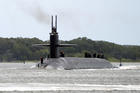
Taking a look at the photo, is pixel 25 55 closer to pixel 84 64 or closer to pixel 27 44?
pixel 27 44

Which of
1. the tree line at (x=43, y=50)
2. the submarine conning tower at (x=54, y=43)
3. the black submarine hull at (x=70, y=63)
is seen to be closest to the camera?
the black submarine hull at (x=70, y=63)

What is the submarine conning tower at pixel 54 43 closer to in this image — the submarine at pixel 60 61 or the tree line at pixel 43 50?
the submarine at pixel 60 61

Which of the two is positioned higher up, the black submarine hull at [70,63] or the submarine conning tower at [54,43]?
the submarine conning tower at [54,43]

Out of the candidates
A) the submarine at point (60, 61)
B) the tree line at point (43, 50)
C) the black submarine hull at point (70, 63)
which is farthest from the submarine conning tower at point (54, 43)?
the tree line at point (43, 50)

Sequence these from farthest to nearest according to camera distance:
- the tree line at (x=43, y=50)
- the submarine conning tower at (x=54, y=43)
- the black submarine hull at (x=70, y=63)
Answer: the tree line at (x=43, y=50) < the submarine conning tower at (x=54, y=43) < the black submarine hull at (x=70, y=63)

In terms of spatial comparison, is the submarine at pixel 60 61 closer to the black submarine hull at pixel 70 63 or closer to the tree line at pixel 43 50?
the black submarine hull at pixel 70 63

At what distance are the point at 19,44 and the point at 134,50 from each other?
44975 millimetres

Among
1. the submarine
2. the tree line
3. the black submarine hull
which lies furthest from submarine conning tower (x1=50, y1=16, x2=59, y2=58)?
the tree line

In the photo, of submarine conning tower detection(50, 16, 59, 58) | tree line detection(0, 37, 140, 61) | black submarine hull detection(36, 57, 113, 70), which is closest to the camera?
black submarine hull detection(36, 57, 113, 70)

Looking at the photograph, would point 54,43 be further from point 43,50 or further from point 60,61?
point 43,50

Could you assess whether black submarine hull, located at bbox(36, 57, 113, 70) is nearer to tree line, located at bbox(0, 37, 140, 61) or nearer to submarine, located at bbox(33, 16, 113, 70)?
submarine, located at bbox(33, 16, 113, 70)

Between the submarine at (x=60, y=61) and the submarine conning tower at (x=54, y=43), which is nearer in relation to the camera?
the submarine at (x=60, y=61)

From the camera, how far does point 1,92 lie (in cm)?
2719

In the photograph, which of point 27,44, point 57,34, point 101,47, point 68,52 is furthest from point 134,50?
point 57,34
